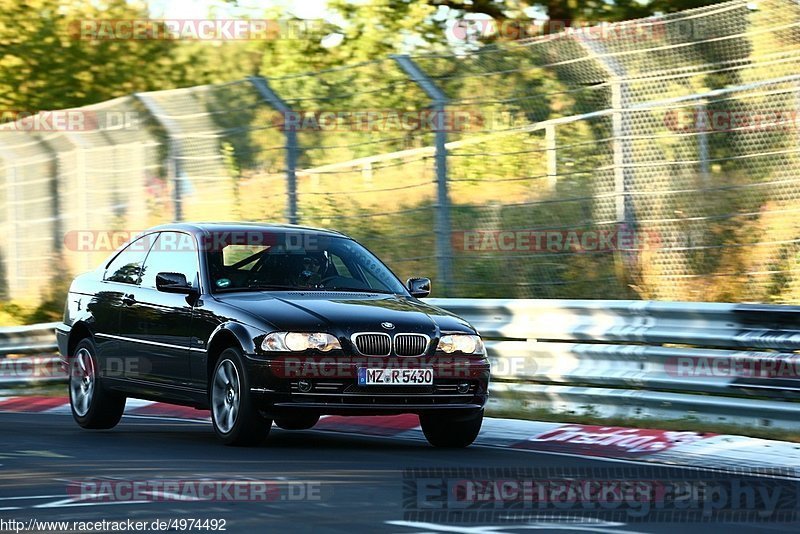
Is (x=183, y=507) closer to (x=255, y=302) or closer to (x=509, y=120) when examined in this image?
(x=255, y=302)

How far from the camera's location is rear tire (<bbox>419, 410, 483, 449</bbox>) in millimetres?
11016

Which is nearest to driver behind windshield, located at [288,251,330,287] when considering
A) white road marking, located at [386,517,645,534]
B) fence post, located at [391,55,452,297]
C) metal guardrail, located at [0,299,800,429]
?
metal guardrail, located at [0,299,800,429]

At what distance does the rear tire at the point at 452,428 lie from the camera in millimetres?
11016

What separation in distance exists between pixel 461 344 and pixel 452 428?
2.08 feet

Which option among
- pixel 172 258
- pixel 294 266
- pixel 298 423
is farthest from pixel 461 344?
pixel 172 258

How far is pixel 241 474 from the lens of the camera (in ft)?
29.9

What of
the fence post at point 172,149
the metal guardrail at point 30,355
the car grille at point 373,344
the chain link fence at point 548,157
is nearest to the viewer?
the car grille at point 373,344

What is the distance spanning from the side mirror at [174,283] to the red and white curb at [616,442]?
66.2 inches

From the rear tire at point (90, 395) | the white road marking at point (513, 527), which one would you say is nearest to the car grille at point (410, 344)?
the rear tire at point (90, 395)

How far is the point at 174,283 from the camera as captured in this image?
11.3 m

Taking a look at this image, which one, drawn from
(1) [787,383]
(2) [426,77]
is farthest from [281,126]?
(1) [787,383]

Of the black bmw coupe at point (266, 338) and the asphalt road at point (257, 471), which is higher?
the black bmw coupe at point (266, 338)

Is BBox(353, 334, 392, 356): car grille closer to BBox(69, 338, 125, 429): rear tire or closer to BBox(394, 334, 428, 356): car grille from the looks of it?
BBox(394, 334, 428, 356): car grille

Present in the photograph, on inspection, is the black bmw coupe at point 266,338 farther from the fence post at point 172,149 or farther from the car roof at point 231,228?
the fence post at point 172,149
